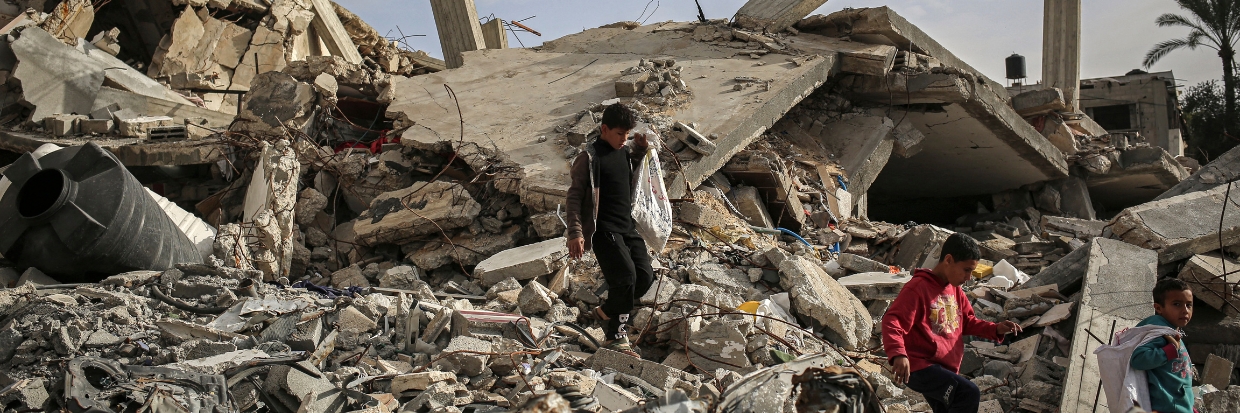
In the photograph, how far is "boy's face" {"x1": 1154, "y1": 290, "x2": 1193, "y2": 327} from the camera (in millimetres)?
3391

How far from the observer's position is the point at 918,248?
24.7 feet

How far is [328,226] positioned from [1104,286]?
17.7ft

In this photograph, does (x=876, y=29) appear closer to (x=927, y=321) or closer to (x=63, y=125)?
(x=927, y=321)

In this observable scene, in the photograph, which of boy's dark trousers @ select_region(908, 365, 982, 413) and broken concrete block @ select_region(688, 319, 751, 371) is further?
broken concrete block @ select_region(688, 319, 751, 371)

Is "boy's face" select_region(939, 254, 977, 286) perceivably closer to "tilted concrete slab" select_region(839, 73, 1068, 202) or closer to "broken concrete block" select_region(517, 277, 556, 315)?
"broken concrete block" select_region(517, 277, 556, 315)

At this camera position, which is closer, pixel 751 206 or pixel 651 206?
pixel 651 206

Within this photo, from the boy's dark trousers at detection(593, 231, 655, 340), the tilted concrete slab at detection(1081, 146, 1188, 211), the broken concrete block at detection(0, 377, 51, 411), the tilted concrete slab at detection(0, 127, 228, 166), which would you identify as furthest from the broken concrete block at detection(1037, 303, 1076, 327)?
the tilted concrete slab at detection(1081, 146, 1188, 211)

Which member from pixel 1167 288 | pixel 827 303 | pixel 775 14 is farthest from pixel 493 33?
pixel 1167 288

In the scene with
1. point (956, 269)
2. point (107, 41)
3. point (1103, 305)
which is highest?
point (107, 41)

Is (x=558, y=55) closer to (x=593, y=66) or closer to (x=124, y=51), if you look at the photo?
(x=593, y=66)

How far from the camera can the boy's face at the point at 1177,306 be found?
3.39 meters

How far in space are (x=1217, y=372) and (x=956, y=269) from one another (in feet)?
7.68

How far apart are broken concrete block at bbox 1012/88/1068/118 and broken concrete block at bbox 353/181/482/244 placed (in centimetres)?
748

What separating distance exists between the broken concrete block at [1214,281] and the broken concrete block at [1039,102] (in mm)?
5442
